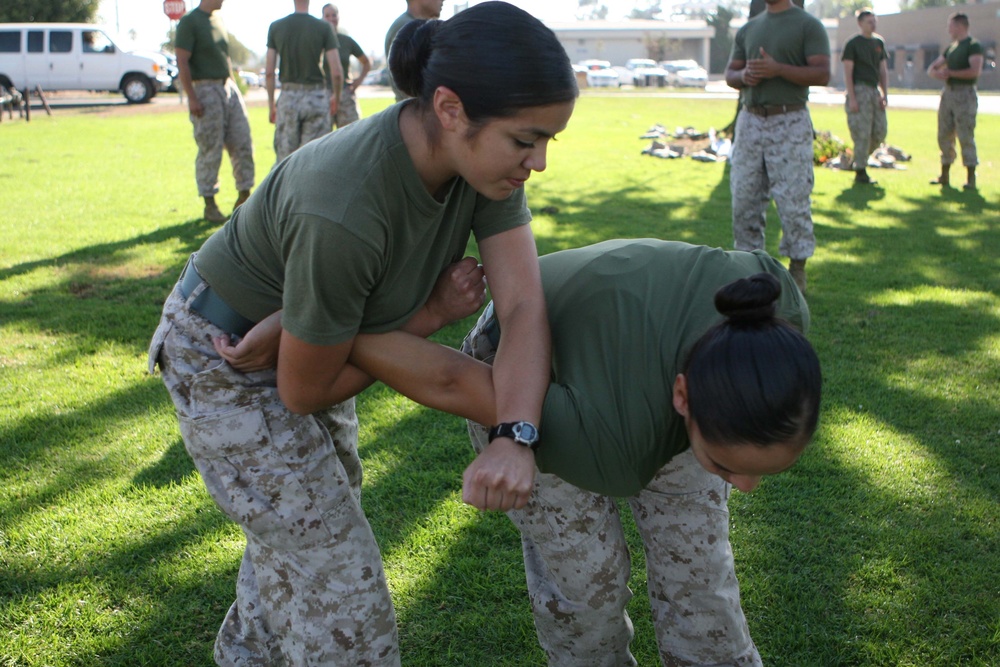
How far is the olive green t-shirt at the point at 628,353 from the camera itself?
1.95 metres

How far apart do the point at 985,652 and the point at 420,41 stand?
240cm

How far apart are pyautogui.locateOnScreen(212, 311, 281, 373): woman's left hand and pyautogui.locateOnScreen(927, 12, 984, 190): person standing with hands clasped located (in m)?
11.3

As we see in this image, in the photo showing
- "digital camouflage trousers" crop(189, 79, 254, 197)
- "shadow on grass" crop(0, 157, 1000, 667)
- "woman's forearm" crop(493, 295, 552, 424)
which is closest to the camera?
"woman's forearm" crop(493, 295, 552, 424)

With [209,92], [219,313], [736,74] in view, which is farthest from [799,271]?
[209,92]

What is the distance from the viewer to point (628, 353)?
6.53 ft

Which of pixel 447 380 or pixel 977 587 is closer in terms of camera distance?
pixel 447 380

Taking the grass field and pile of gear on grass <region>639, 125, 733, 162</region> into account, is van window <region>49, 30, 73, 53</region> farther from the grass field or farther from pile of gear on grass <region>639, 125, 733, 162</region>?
the grass field

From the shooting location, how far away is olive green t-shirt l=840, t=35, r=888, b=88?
11.9 meters

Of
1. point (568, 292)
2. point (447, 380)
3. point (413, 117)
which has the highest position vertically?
point (413, 117)

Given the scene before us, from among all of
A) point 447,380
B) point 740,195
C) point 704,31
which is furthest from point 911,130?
point 704,31

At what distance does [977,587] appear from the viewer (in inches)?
120

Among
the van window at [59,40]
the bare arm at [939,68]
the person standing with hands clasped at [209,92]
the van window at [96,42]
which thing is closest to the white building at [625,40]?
the van window at [96,42]

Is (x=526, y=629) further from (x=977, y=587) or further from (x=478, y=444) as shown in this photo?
(x=977, y=587)

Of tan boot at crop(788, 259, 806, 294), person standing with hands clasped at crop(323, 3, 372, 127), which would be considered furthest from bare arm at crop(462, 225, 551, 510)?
person standing with hands clasped at crop(323, 3, 372, 127)
